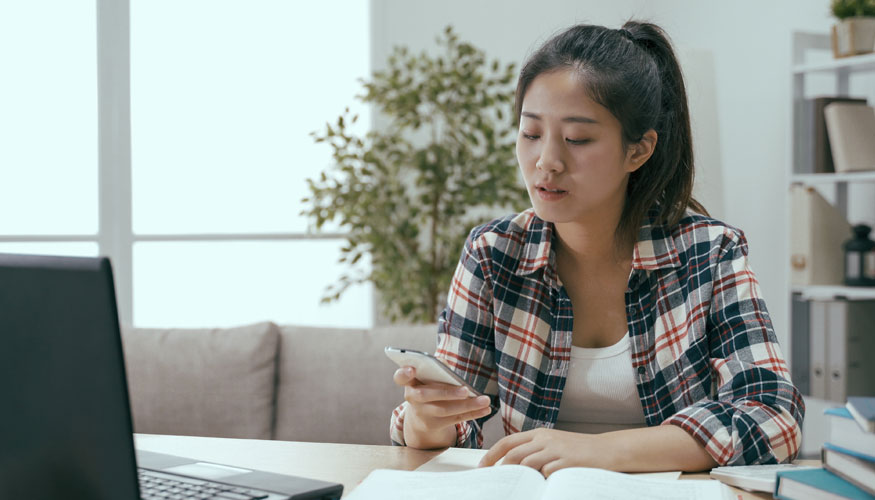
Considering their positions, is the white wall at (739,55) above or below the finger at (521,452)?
above

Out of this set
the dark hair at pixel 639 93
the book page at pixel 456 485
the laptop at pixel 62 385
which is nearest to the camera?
the laptop at pixel 62 385

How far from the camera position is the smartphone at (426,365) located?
94 centimetres

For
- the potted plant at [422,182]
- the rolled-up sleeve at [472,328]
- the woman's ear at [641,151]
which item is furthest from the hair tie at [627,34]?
the potted plant at [422,182]

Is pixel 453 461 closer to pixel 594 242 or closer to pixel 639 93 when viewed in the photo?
pixel 594 242

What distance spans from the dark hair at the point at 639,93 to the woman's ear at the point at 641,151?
1cm

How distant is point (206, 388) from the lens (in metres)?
1.74

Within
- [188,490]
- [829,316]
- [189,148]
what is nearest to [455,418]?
[188,490]

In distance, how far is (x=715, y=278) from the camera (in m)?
1.26

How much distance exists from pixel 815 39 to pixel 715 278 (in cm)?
214

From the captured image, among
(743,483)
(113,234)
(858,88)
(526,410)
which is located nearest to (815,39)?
(858,88)

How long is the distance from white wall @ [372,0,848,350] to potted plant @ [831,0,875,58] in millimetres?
636

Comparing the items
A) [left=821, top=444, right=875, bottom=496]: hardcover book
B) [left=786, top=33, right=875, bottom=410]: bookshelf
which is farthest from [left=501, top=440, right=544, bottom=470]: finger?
[left=786, top=33, right=875, bottom=410]: bookshelf

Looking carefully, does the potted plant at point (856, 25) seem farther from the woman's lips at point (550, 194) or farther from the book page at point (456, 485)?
the book page at point (456, 485)

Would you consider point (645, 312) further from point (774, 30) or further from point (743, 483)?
point (774, 30)
